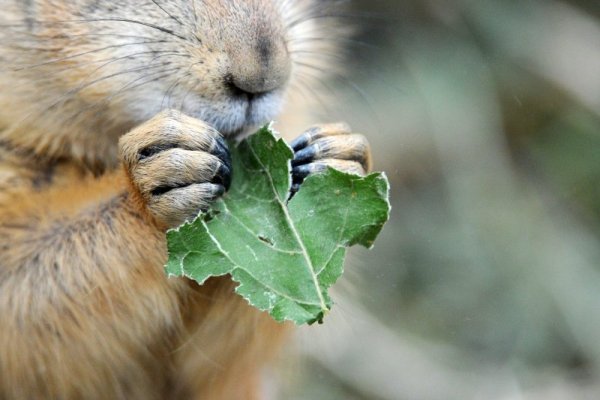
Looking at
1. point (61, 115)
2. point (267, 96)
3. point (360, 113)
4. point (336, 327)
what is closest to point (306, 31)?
point (267, 96)

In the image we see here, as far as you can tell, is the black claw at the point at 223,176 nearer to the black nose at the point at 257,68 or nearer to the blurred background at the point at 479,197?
the black nose at the point at 257,68

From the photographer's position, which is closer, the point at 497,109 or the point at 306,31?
the point at 306,31

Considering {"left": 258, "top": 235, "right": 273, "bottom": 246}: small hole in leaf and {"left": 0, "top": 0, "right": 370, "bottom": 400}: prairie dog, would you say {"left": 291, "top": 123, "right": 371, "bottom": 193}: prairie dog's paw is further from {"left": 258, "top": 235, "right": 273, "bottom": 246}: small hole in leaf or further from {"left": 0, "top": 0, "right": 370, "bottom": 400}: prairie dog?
{"left": 258, "top": 235, "right": 273, "bottom": 246}: small hole in leaf

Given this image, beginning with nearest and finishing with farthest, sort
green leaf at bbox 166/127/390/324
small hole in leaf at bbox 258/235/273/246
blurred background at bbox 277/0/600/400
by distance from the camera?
green leaf at bbox 166/127/390/324 < small hole in leaf at bbox 258/235/273/246 < blurred background at bbox 277/0/600/400

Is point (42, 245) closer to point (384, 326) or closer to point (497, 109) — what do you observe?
point (384, 326)

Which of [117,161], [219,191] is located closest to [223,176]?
[219,191]

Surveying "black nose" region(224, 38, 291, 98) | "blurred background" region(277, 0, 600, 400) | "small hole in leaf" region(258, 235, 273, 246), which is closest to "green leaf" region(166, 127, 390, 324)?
"small hole in leaf" region(258, 235, 273, 246)
